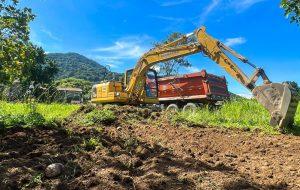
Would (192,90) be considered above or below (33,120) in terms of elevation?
above

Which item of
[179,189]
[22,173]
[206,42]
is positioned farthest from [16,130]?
[206,42]

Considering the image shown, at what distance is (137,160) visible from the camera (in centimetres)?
551

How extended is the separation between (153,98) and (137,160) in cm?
1166

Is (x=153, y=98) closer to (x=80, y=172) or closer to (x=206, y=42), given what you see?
(x=206, y=42)

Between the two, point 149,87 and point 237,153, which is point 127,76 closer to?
point 149,87

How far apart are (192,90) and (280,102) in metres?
9.52

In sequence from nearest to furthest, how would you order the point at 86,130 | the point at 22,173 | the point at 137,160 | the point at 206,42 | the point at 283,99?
the point at 22,173, the point at 137,160, the point at 86,130, the point at 283,99, the point at 206,42

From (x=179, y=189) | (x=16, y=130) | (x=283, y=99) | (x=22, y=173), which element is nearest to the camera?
(x=179, y=189)

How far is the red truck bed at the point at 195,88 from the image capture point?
770 inches

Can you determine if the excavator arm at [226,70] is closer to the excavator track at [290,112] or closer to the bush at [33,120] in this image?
the excavator track at [290,112]

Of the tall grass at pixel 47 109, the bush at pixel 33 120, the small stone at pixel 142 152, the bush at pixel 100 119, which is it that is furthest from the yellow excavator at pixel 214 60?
the bush at pixel 33 120

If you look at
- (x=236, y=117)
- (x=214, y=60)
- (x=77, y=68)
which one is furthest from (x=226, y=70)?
(x=77, y=68)

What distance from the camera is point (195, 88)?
65.3 ft

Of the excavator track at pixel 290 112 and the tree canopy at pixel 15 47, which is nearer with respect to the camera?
the tree canopy at pixel 15 47
